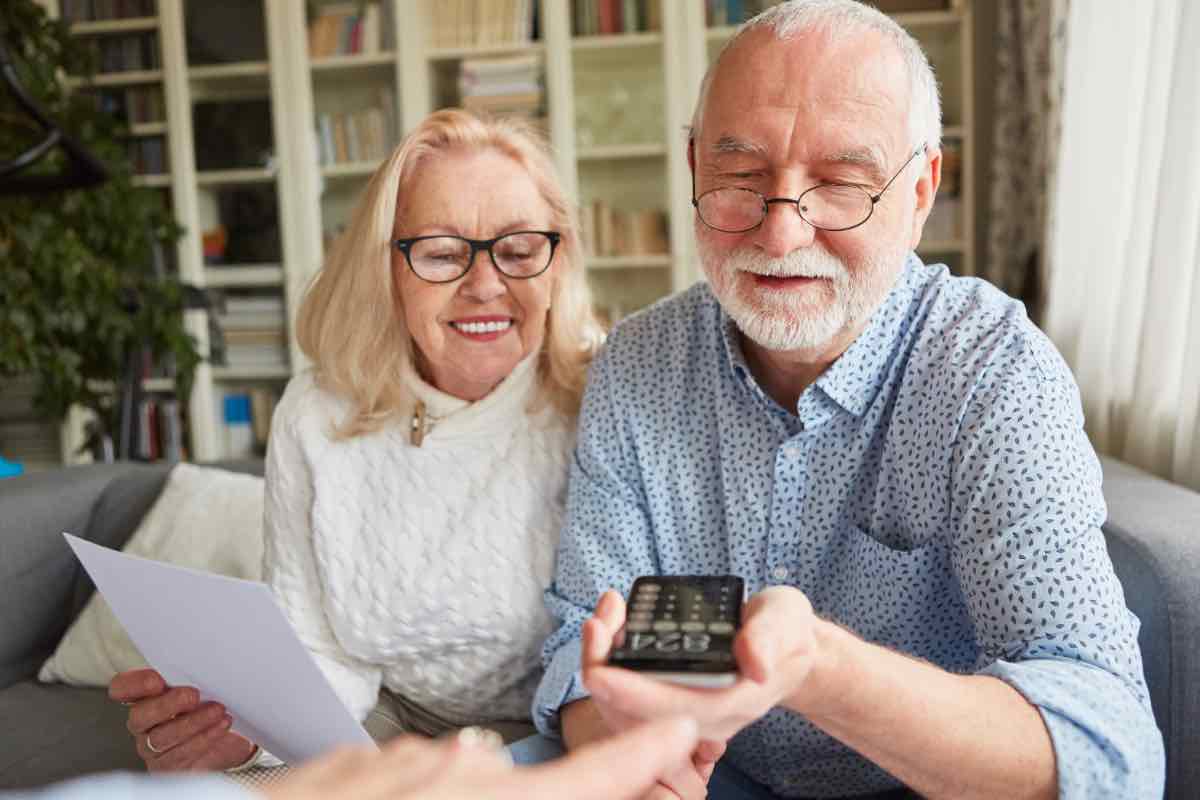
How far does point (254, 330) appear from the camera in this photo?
3902mm

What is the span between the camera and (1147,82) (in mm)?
1718

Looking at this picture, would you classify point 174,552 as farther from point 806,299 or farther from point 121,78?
point 121,78

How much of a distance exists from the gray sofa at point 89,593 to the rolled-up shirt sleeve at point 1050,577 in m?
0.21

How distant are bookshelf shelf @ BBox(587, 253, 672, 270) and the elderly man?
7.87 ft

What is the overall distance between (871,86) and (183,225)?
337cm

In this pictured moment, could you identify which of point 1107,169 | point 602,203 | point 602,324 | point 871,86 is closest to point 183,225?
point 602,203

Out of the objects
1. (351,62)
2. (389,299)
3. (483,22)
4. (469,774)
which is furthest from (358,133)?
(469,774)

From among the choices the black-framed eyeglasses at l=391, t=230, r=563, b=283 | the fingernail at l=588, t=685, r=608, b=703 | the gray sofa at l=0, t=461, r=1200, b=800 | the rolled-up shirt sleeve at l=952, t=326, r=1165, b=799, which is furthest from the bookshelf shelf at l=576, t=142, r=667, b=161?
the fingernail at l=588, t=685, r=608, b=703

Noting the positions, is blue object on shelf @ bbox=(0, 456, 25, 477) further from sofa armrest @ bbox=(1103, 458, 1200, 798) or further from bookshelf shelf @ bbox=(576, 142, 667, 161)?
bookshelf shelf @ bbox=(576, 142, 667, 161)

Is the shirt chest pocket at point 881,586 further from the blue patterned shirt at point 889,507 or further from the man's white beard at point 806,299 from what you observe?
the man's white beard at point 806,299

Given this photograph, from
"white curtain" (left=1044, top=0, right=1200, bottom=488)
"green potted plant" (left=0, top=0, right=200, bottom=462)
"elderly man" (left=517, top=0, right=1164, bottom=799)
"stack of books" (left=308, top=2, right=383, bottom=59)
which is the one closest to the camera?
"elderly man" (left=517, top=0, right=1164, bottom=799)

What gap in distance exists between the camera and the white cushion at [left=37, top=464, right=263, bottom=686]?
1.71 m

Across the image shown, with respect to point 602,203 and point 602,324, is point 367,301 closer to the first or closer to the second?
point 602,324

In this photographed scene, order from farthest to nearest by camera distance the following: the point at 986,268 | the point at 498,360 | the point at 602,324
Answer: the point at 986,268, the point at 602,324, the point at 498,360
